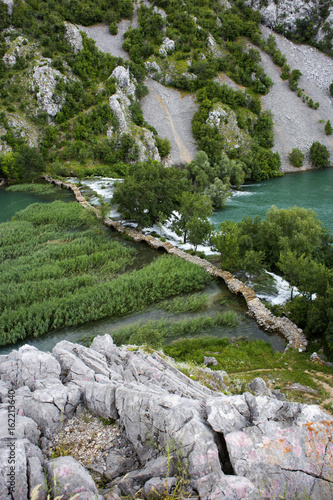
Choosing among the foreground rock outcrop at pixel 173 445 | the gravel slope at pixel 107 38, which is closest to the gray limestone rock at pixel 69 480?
the foreground rock outcrop at pixel 173 445

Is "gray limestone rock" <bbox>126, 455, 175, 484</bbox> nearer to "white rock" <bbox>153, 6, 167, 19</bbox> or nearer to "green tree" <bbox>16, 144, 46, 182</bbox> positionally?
"green tree" <bbox>16, 144, 46, 182</bbox>

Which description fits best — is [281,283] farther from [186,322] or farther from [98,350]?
A: [98,350]

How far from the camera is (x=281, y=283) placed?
29.7 metres

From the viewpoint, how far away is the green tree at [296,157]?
287 feet

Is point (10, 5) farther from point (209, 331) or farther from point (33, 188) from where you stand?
point (209, 331)

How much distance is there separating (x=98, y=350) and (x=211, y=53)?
120 metres

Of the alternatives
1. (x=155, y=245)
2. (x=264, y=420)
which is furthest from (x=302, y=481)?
(x=155, y=245)

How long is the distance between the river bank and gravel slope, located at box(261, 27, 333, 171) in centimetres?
6647

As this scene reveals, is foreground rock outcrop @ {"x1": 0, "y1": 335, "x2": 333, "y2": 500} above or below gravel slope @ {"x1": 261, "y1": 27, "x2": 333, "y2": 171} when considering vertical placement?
below

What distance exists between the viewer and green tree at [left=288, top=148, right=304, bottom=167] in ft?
287

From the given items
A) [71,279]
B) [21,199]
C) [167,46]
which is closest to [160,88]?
[167,46]

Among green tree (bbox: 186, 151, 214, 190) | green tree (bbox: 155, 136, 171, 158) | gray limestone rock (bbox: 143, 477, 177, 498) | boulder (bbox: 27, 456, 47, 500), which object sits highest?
green tree (bbox: 155, 136, 171, 158)

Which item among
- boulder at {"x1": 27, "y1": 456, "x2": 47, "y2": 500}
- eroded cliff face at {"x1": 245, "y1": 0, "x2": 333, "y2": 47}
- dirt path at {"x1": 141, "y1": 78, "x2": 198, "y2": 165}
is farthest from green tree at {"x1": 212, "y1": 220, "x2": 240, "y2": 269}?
eroded cliff face at {"x1": 245, "y1": 0, "x2": 333, "y2": 47}

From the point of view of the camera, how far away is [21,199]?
59.2m
